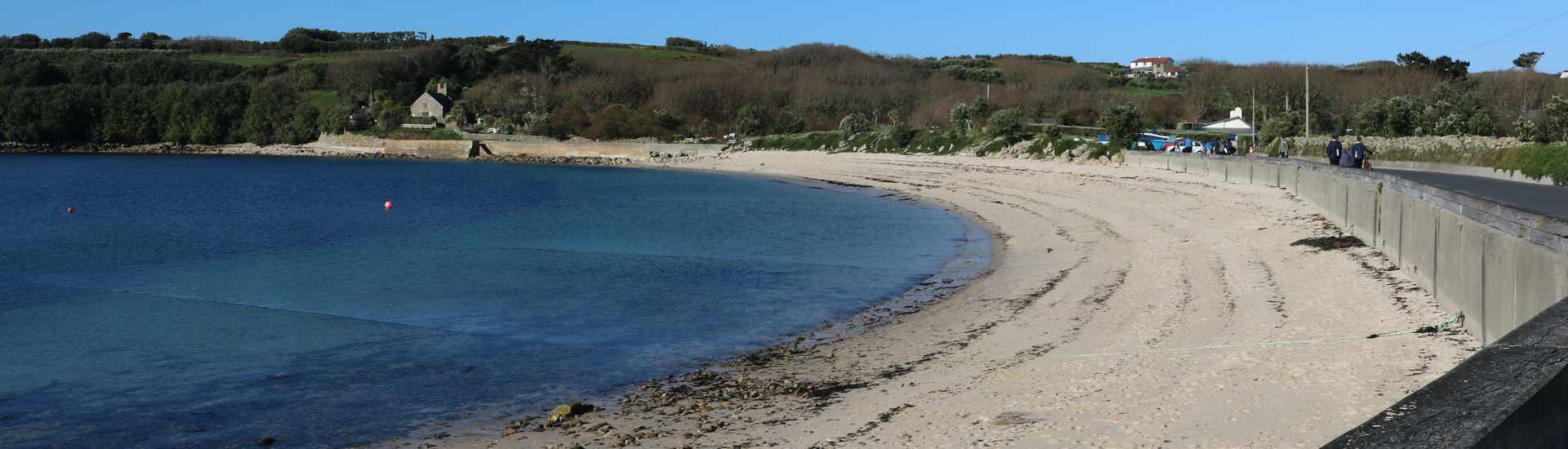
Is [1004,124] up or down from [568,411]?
up

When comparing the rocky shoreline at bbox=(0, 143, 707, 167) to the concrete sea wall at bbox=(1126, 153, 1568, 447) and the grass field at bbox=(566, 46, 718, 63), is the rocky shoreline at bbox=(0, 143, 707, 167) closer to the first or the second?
the grass field at bbox=(566, 46, 718, 63)

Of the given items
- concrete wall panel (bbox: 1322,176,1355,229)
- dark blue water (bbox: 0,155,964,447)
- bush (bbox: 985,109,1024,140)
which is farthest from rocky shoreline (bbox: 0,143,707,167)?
concrete wall panel (bbox: 1322,176,1355,229)

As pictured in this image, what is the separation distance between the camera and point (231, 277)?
19516 millimetres

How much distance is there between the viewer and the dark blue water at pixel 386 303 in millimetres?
9258

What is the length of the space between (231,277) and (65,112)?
128555mm

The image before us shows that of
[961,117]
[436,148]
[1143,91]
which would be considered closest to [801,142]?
[961,117]

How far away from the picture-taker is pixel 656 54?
158250mm

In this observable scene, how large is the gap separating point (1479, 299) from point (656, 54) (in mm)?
155033

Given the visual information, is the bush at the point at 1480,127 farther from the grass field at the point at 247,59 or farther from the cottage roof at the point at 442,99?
the grass field at the point at 247,59

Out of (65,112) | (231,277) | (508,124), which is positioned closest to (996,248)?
(231,277)

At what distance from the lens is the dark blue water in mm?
9258

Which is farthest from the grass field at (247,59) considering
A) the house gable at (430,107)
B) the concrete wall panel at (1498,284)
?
the concrete wall panel at (1498,284)

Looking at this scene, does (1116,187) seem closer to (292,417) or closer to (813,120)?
(292,417)

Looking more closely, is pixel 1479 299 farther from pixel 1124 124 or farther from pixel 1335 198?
pixel 1124 124
